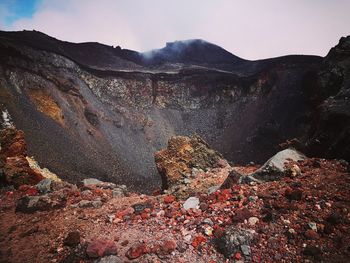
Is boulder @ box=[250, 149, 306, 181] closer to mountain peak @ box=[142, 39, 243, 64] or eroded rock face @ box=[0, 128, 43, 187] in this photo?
eroded rock face @ box=[0, 128, 43, 187]

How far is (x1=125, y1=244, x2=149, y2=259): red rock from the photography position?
594cm

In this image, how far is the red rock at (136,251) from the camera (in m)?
5.94

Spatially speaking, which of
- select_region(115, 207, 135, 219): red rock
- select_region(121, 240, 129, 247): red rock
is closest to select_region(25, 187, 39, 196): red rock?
select_region(115, 207, 135, 219): red rock

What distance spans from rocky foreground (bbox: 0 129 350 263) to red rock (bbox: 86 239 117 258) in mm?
22

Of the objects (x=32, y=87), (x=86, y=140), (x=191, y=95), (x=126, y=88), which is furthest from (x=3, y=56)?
(x=191, y=95)

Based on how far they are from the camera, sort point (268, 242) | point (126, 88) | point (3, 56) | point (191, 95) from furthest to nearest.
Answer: point (191, 95), point (126, 88), point (3, 56), point (268, 242)

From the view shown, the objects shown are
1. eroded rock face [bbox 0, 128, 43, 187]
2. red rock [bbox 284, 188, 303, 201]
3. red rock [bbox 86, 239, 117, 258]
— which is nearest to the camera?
red rock [bbox 86, 239, 117, 258]

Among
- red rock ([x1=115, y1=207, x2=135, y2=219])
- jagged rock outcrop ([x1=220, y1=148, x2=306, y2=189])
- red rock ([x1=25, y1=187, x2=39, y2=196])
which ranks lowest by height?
red rock ([x1=25, y1=187, x2=39, y2=196])

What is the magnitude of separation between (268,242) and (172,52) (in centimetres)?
4073

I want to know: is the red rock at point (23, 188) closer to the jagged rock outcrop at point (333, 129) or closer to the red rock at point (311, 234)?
the red rock at point (311, 234)

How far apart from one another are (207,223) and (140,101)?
95.0 ft

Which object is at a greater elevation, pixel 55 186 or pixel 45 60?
pixel 45 60

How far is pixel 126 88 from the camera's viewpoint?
33.8 m

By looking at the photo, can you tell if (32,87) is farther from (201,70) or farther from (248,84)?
(248,84)
